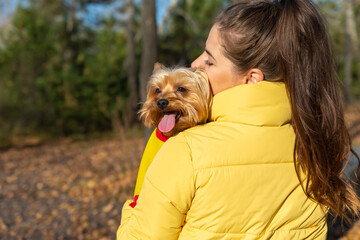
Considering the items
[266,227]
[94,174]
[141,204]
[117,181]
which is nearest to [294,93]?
[266,227]

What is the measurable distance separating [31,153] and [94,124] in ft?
10.9

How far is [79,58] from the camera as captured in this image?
13.7 m

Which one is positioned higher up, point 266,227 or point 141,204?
point 141,204

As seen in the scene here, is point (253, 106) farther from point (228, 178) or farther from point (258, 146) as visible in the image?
point (228, 178)

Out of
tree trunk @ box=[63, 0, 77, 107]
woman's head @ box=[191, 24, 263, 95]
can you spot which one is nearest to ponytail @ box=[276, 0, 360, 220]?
woman's head @ box=[191, 24, 263, 95]

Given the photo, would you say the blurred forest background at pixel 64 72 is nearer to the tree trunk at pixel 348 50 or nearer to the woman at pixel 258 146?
the tree trunk at pixel 348 50

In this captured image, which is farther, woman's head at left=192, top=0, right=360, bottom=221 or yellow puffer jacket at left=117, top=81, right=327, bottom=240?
woman's head at left=192, top=0, right=360, bottom=221

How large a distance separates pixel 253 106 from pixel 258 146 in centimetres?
15

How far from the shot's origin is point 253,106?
1.34 metres

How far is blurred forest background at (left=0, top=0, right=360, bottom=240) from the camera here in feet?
20.0

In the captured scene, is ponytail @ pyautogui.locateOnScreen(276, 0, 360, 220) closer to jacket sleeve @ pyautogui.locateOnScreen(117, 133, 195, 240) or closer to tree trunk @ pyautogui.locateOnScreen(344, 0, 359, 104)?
jacket sleeve @ pyautogui.locateOnScreen(117, 133, 195, 240)

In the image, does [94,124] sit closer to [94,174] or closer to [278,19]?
[94,174]

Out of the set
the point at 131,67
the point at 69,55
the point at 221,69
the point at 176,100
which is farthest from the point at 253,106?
the point at 69,55

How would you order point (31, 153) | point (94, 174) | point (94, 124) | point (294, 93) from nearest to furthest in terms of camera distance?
point (294, 93) → point (94, 174) → point (31, 153) → point (94, 124)
